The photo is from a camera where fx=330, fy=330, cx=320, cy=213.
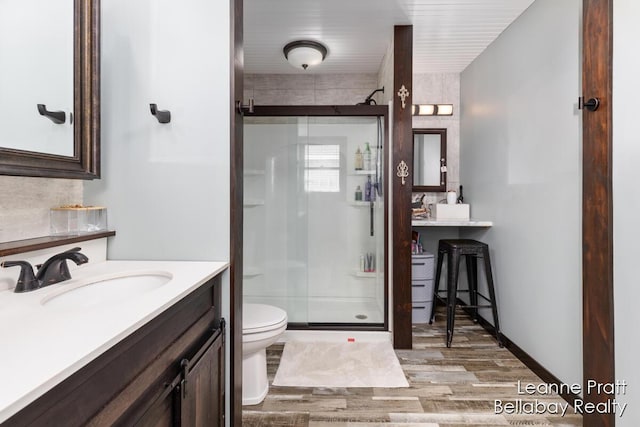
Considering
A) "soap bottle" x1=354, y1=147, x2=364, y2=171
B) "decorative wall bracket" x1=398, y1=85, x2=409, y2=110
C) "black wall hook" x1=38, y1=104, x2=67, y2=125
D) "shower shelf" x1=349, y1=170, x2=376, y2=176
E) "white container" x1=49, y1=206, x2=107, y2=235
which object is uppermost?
"decorative wall bracket" x1=398, y1=85, x2=409, y2=110

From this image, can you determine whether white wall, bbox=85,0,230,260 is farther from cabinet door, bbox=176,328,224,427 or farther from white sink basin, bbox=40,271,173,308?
cabinet door, bbox=176,328,224,427

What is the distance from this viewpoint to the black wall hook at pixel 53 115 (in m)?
1.03

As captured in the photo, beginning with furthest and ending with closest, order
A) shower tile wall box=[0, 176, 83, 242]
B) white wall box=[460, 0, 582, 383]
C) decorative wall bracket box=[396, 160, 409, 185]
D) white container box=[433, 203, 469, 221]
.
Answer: white container box=[433, 203, 469, 221] → decorative wall bracket box=[396, 160, 409, 185] → white wall box=[460, 0, 582, 383] → shower tile wall box=[0, 176, 83, 242]

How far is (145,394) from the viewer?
739 millimetres

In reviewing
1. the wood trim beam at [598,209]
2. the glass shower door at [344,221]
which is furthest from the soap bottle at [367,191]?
the wood trim beam at [598,209]

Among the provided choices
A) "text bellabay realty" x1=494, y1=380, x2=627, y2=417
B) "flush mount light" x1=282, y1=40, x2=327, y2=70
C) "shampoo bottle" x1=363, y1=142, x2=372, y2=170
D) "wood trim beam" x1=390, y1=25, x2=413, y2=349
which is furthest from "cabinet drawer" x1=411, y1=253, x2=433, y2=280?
"flush mount light" x1=282, y1=40, x2=327, y2=70

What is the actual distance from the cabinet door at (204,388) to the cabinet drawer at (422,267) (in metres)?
2.12

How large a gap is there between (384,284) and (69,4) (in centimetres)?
246

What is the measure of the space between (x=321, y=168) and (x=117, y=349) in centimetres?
238

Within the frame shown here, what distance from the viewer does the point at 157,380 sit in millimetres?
790

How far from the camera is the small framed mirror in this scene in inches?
135

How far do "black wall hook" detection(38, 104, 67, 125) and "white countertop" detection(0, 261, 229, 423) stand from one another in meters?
0.53

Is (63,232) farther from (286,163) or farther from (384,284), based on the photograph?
(384,284)

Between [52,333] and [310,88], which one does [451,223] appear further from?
[52,333]
